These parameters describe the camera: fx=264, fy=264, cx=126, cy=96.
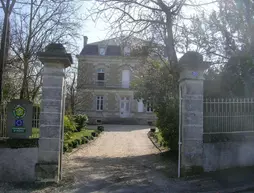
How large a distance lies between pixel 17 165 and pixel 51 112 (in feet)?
4.94

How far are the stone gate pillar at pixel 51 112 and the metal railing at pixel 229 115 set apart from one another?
13.1 ft

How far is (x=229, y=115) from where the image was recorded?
756 centimetres

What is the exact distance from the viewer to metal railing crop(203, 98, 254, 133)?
7418 millimetres

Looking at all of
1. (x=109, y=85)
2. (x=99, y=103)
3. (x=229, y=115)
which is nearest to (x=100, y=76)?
(x=109, y=85)

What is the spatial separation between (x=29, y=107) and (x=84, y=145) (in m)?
8.25

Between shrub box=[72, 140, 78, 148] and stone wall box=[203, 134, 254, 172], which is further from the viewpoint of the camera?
shrub box=[72, 140, 78, 148]

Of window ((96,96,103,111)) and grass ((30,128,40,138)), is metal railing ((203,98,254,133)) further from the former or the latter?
window ((96,96,103,111))

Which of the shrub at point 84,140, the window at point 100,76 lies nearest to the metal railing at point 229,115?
the shrub at point 84,140

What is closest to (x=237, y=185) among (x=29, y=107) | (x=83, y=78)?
Answer: (x=29, y=107)

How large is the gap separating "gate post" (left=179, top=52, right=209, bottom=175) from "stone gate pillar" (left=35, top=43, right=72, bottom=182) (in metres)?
3.21

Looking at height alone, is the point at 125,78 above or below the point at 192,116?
above

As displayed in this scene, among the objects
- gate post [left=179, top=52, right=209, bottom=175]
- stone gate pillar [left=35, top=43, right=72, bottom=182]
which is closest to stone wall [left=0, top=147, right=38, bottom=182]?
stone gate pillar [left=35, top=43, right=72, bottom=182]

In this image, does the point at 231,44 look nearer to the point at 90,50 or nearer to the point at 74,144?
the point at 74,144

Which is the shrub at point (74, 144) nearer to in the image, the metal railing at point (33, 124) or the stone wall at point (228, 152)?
the metal railing at point (33, 124)
